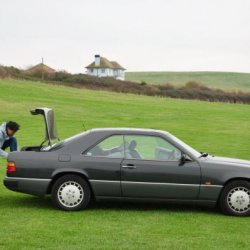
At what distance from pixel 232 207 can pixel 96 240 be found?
2.71 m

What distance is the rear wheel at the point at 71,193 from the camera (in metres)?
9.15

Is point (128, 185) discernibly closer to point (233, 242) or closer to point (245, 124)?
point (233, 242)

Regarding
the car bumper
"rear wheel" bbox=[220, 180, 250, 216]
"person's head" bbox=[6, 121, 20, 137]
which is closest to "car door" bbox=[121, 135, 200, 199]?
"rear wheel" bbox=[220, 180, 250, 216]

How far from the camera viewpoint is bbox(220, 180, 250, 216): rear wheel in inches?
358

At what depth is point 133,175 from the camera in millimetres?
9086

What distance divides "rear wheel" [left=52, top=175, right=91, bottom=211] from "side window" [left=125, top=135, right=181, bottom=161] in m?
0.84

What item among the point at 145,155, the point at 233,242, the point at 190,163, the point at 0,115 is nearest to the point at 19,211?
the point at 145,155

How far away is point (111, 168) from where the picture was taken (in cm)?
912

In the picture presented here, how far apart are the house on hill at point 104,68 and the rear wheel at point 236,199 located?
423ft

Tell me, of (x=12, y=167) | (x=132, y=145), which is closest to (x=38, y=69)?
(x=12, y=167)

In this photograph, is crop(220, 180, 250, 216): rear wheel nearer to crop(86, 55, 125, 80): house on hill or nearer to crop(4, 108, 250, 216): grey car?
crop(4, 108, 250, 216): grey car

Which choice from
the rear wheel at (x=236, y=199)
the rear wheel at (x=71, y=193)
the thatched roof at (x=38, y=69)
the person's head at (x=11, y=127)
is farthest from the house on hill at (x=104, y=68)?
the rear wheel at (x=236, y=199)

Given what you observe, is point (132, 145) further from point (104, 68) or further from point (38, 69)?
point (104, 68)

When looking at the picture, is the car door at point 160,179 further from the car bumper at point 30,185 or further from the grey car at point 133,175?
the car bumper at point 30,185
